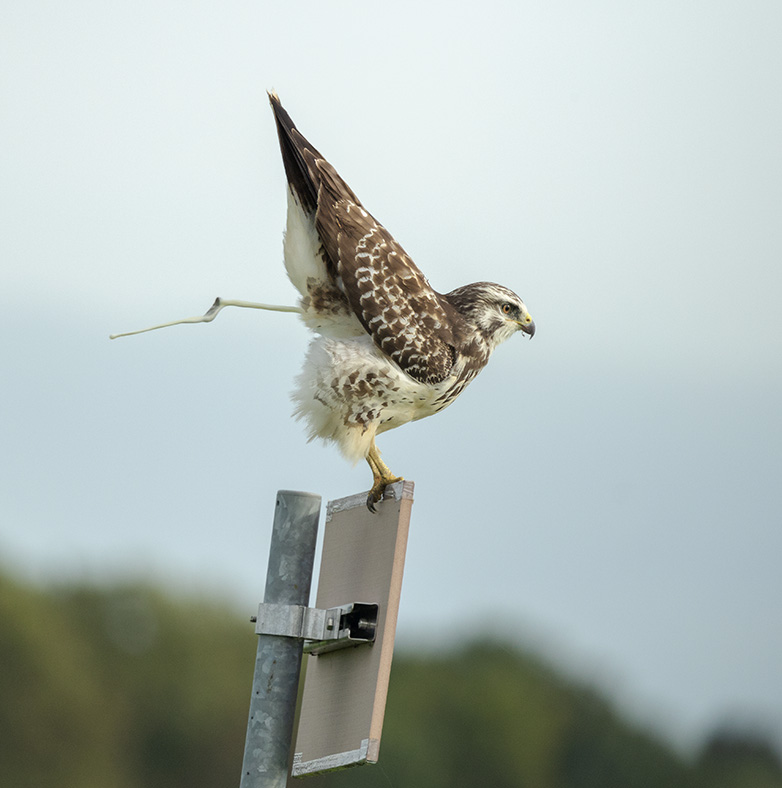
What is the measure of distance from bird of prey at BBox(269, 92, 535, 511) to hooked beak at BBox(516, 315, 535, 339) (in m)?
0.31

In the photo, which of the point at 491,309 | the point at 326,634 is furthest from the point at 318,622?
the point at 491,309

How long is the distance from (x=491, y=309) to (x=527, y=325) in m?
0.23

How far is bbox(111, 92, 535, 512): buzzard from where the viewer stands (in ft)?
16.6

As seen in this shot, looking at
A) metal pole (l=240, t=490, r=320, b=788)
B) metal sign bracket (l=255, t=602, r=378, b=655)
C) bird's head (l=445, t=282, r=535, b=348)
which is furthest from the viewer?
bird's head (l=445, t=282, r=535, b=348)

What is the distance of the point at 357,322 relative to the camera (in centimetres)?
522

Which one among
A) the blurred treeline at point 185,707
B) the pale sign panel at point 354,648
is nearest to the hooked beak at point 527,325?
the pale sign panel at point 354,648

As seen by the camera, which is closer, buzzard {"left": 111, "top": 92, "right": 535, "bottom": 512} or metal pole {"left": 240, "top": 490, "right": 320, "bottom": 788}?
metal pole {"left": 240, "top": 490, "right": 320, "bottom": 788}

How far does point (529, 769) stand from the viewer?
91.0 ft

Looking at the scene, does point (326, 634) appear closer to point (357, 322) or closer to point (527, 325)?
point (357, 322)

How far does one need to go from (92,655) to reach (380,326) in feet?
73.2

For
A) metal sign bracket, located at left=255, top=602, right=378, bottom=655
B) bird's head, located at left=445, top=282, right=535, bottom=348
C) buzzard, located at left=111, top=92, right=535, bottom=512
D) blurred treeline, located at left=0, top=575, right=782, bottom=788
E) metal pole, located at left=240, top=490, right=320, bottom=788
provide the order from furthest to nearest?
blurred treeline, located at left=0, top=575, right=782, bottom=788 < bird's head, located at left=445, top=282, right=535, bottom=348 < buzzard, located at left=111, top=92, right=535, bottom=512 < metal pole, located at left=240, top=490, right=320, bottom=788 < metal sign bracket, located at left=255, top=602, right=378, bottom=655

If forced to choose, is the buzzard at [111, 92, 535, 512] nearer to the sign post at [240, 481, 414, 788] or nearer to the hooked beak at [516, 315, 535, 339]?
the hooked beak at [516, 315, 535, 339]

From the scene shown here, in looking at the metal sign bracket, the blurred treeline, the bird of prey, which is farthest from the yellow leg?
the blurred treeline

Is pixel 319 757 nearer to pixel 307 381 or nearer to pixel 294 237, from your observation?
pixel 307 381
